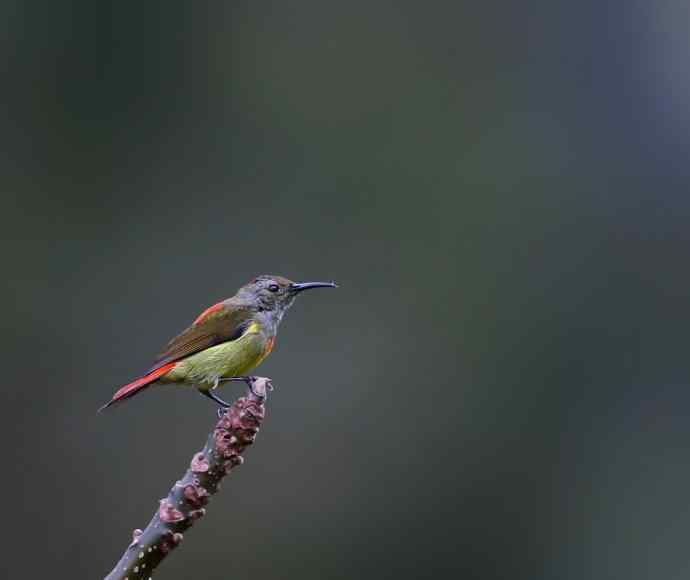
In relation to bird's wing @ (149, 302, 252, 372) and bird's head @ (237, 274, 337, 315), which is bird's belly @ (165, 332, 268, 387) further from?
bird's head @ (237, 274, 337, 315)

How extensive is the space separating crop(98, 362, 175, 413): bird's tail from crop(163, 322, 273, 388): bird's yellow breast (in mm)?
83

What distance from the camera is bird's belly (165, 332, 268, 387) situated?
15.5 feet

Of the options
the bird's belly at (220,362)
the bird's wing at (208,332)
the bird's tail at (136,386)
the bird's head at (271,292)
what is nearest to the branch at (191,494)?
the bird's tail at (136,386)

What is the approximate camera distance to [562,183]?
1246 cm

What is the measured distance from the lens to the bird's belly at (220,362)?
4.73 m

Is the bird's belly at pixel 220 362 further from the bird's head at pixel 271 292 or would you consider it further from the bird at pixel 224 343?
the bird's head at pixel 271 292

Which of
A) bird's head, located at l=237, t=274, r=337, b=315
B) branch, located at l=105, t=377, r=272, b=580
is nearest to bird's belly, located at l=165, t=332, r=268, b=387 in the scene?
bird's head, located at l=237, t=274, r=337, b=315

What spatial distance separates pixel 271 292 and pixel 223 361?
67 cm

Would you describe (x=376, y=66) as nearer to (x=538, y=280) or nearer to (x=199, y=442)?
(x=538, y=280)

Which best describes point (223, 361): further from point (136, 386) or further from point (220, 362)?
point (136, 386)

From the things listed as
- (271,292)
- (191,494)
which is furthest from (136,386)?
(191,494)

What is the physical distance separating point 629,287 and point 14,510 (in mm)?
7349

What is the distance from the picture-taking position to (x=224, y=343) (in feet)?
16.1

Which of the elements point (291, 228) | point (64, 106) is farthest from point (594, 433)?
point (64, 106)
